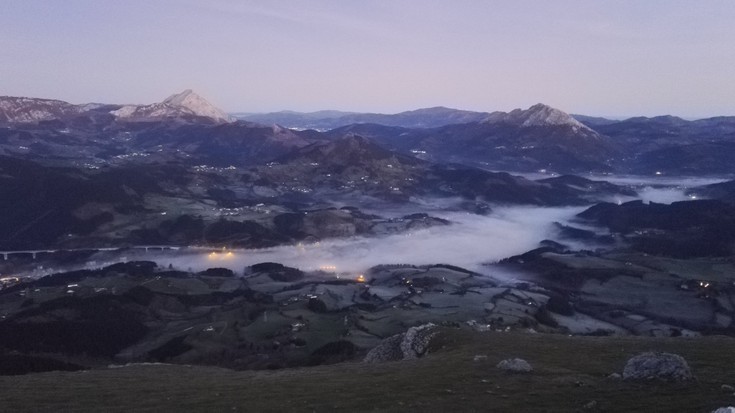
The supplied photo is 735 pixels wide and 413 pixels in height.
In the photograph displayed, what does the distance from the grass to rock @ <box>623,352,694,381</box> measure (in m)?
1.08

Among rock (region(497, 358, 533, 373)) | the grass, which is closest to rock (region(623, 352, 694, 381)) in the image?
the grass

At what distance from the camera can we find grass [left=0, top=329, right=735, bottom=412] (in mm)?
36406

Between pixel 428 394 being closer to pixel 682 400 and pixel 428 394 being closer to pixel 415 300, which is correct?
pixel 682 400

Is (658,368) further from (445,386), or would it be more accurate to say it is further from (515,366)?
(445,386)

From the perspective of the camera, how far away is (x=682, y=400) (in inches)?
1329

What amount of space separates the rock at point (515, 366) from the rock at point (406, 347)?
2196 centimetres

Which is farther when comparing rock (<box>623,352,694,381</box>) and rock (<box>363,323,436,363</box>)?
rock (<box>363,323,436,363</box>)

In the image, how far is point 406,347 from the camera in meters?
73.1

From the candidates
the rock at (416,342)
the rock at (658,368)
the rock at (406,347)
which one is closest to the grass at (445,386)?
the rock at (658,368)

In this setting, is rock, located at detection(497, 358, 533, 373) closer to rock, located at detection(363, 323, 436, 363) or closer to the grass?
the grass

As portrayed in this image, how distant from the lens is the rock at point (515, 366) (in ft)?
153

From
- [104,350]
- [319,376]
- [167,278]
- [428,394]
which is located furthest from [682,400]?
[167,278]

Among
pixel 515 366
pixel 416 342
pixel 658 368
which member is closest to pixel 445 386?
pixel 515 366

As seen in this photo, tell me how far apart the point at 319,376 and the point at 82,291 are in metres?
145
